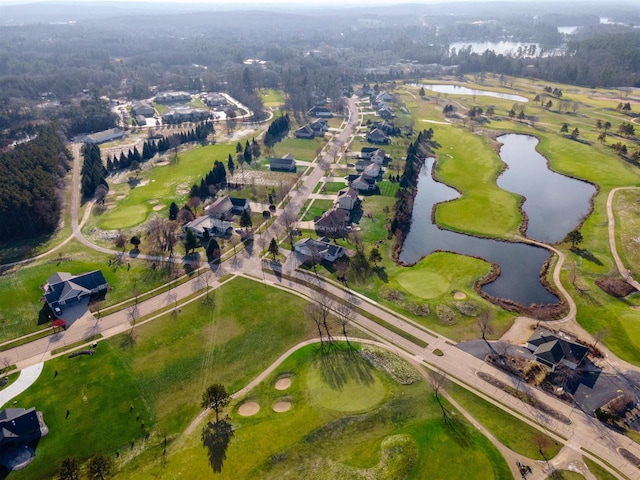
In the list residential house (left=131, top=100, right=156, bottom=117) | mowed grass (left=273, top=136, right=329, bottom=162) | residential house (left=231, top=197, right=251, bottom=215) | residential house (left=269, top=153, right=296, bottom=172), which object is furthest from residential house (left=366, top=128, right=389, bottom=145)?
residential house (left=131, top=100, right=156, bottom=117)

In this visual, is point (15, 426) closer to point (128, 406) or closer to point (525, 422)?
point (128, 406)

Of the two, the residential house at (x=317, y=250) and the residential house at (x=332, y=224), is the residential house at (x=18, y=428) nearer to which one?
the residential house at (x=317, y=250)

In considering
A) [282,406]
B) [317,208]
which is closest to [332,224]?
[317,208]

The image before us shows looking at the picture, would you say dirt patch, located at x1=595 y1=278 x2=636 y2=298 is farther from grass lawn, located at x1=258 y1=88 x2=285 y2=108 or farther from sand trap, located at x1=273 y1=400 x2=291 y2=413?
grass lawn, located at x1=258 y1=88 x2=285 y2=108

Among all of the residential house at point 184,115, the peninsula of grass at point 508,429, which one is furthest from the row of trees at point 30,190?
the peninsula of grass at point 508,429

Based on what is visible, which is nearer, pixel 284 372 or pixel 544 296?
pixel 284 372

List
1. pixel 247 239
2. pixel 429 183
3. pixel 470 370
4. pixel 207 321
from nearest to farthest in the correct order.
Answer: pixel 470 370 < pixel 207 321 < pixel 247 239 < pixel 429 183

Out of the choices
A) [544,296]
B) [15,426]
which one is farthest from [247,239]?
[544,296]
